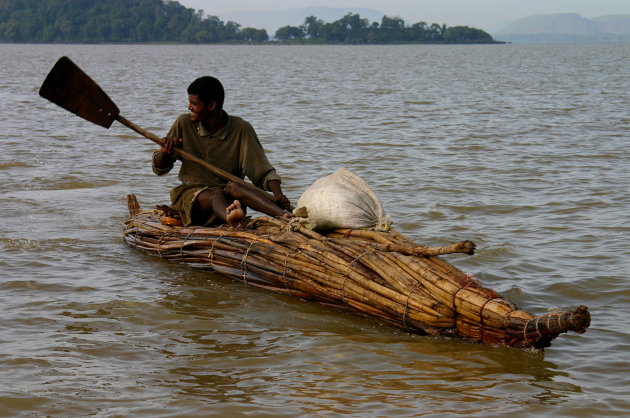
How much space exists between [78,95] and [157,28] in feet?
440

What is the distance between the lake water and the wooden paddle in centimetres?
109

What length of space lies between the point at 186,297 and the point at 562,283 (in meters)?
2.61

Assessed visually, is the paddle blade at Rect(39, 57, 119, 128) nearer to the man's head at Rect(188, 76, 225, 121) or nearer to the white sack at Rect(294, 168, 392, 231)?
the man's head at Rect(188, 76, 225, 121)

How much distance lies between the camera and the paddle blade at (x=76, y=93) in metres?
6.31

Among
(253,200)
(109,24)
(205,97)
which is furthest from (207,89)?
(109,24)

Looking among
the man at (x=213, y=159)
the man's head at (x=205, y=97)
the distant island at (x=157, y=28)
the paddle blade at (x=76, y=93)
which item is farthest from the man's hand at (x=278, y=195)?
the distant island at (x=157, y=28)

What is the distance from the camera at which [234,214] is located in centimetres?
573

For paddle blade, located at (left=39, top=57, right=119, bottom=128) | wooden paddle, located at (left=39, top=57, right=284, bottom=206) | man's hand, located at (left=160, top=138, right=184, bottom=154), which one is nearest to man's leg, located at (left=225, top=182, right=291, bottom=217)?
wooden paddle, located at (left=39, top=57, right=284, bottom=206)

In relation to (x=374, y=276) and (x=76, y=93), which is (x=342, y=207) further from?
(x=76, y=93)

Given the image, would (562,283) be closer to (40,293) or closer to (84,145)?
(40,293)

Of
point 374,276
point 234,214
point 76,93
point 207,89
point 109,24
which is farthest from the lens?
point 109,24

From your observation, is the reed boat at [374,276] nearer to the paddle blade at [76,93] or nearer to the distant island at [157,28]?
the paddle blade at [76,93]

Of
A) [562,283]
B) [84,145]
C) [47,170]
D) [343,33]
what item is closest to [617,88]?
[84,145]

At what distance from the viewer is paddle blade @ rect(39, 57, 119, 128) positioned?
631 cm
